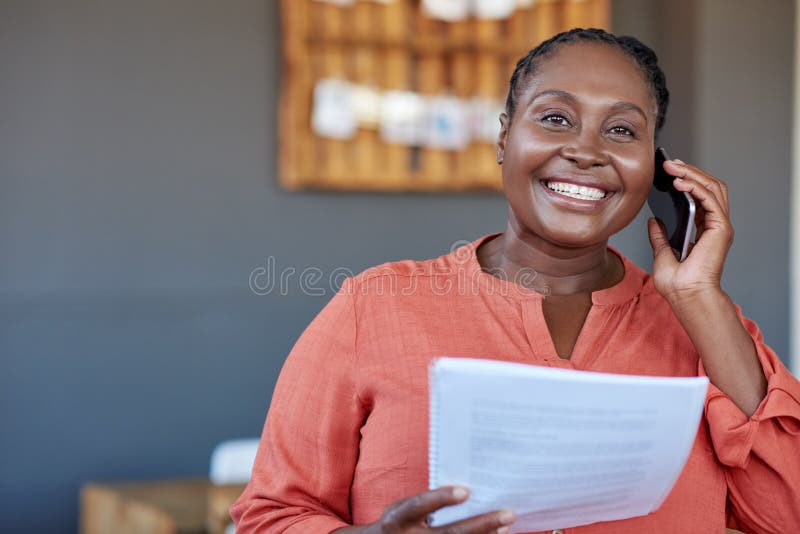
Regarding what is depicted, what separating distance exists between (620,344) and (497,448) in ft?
1.61

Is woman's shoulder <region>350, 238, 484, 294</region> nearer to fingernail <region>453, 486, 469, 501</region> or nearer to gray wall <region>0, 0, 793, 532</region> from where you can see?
fingernail <region>453, 486, 469, 501</region>

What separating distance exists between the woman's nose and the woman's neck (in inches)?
6.3

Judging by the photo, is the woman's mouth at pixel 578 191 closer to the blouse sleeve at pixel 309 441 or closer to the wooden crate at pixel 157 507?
the blouse sleeve at pixel 309 441

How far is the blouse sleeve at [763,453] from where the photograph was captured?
1444 mm

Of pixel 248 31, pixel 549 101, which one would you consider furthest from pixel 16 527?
pixel 549 101

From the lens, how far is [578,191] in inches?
61.7

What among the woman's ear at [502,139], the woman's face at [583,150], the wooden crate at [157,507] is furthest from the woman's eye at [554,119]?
the wooden crate at [157,507]

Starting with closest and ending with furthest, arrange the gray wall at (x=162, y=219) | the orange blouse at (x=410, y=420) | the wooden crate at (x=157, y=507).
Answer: the orange blouse at (x=410, y=420) < the wooden crate at (x=157, y=507) < the gray wall at (x=162, y=219)

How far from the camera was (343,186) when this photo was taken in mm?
3936

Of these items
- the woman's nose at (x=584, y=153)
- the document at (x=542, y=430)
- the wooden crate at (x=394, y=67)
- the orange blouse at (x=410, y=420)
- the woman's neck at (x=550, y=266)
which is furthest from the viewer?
the wooden crate at (x=394, y=67)

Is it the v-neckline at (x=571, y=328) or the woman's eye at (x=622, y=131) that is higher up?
the woman's eye at (x=622, y=131)

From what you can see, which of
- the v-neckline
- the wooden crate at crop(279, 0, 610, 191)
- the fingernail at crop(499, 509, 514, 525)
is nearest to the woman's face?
the v-neckline

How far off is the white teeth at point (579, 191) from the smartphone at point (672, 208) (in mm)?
159

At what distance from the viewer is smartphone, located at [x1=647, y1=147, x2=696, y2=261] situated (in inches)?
63.8
